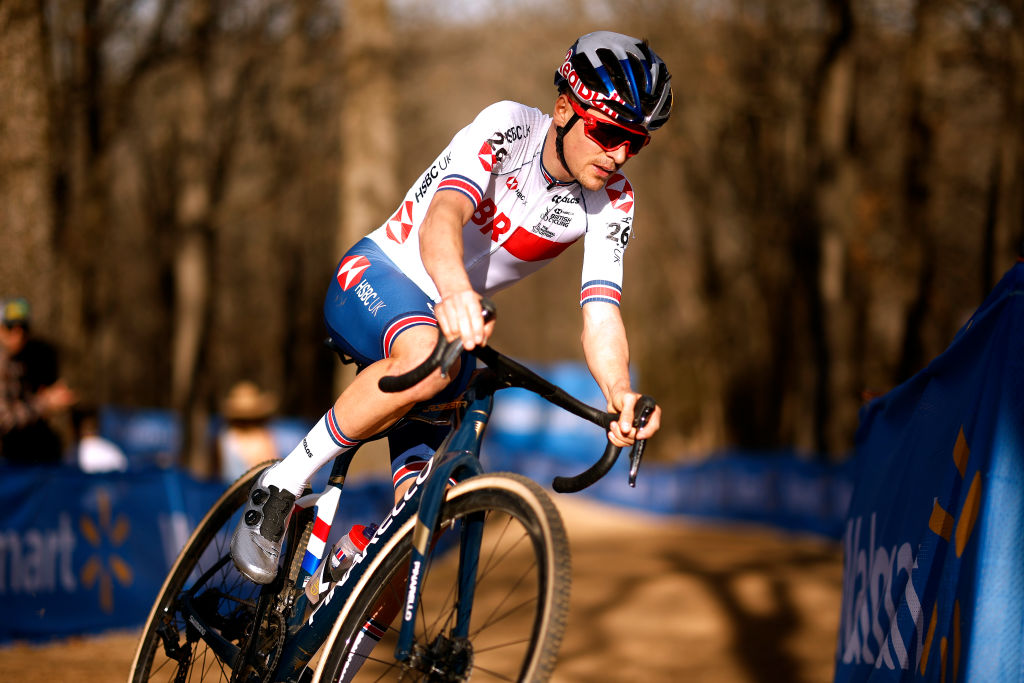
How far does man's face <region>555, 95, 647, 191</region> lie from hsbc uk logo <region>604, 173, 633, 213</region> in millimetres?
256

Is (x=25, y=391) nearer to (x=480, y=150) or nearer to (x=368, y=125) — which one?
(x=480, y=150)

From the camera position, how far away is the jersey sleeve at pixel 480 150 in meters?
3.50

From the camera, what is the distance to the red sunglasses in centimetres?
350

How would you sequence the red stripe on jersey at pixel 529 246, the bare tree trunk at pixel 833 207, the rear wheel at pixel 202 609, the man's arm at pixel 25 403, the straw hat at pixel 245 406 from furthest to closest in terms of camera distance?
1. the bare tree trunk at pixel 833 207
2. the straw hat at pixel 245 406
3. the man's arm at pixel 25 403
4. the rear wheel at pixel 202 609
5. the red stripe on jersey at pixel 529 246

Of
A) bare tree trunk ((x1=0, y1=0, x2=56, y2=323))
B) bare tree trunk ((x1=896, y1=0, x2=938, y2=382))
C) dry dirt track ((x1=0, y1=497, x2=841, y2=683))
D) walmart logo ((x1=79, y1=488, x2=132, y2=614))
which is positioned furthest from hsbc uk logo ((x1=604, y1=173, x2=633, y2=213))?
bare tree trunk ((x1=896, y1=0, x2=938, y2=382))

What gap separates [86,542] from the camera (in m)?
8.36

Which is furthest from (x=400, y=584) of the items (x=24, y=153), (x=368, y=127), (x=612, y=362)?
(x=368, y=127)

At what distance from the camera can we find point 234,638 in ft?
13.4

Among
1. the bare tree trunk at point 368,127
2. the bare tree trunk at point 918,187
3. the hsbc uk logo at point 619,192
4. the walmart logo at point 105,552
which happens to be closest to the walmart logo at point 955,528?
the hsbc uk logo at point 619,192

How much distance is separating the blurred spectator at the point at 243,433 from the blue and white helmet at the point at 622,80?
7.10m

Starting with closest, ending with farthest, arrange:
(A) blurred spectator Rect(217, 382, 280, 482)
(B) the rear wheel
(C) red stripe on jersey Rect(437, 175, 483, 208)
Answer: (C) red stripe on jersey Rect(437, 175, 483, 208) → (B) the rear wheel → (A) blurred spectator Rect(217, 382, 280, 482)

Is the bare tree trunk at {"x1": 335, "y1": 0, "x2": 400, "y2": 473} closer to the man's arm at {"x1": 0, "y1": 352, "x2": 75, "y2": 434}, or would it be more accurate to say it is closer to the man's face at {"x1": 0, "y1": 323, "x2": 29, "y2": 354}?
the man's arm at {"x1": 0, "y1": 352, "x2": 75, "y2": 434}

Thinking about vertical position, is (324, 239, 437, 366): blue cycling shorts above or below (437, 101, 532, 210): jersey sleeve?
below

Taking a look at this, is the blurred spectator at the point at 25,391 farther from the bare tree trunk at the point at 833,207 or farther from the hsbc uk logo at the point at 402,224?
the bare tree trunk at the point at 833,207
